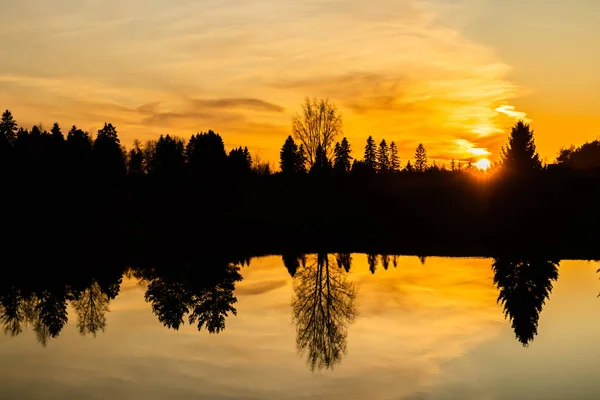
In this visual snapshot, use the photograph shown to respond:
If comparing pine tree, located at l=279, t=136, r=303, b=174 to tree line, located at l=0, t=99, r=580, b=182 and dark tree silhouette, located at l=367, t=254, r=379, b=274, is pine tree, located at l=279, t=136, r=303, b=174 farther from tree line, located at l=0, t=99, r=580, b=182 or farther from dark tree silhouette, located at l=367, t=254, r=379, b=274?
dark tree silhouette, located at l=367, t=254, r=379, b=274

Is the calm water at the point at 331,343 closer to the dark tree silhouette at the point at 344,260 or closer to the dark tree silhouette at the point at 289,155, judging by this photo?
the dark tree silhouette at the point at 344,260

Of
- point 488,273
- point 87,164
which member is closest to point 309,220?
point 488,273

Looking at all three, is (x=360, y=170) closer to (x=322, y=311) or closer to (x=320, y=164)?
(x=320, y=164)

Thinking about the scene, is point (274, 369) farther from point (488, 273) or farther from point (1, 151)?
point (1, 151)

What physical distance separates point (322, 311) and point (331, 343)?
22.6 feet

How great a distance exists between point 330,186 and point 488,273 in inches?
1871

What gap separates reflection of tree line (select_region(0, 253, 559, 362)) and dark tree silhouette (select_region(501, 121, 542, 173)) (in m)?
26.3

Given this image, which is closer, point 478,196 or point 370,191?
point 478,196

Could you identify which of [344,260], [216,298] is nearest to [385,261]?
[344,260]

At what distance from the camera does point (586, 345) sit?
22812 mm

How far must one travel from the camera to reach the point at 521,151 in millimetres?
71375

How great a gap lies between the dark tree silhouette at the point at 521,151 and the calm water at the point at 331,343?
108 feet

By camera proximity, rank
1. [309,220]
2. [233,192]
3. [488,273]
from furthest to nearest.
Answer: [233,192]
[309,220]
[488,273]

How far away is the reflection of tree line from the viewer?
26.5 metres
